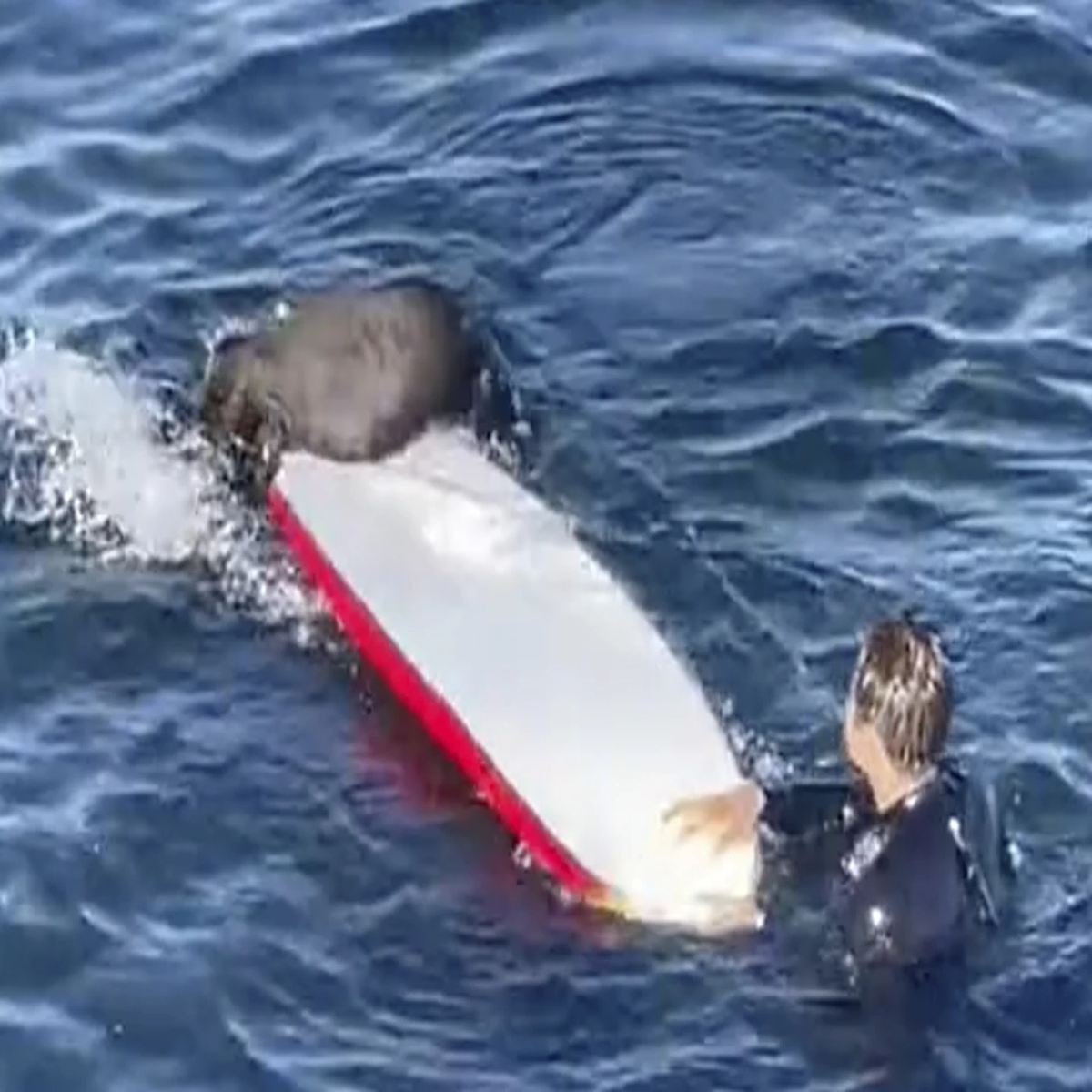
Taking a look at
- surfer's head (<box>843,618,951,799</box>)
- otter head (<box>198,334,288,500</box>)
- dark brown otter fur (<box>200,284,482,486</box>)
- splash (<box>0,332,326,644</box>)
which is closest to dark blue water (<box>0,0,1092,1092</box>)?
splash (<box>0,332,326,644</box>)

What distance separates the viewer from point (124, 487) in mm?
13438

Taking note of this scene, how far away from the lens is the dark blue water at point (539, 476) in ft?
37.7

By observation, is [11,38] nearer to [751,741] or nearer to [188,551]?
[188,551]

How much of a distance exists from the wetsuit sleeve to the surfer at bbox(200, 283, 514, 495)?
86.6 inches

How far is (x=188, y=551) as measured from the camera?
13.2 m

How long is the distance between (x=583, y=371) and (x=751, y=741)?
6.76ft

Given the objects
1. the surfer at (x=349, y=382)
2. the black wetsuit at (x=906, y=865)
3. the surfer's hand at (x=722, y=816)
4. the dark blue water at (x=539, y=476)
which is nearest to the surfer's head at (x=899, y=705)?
the black wetsuit at (x=906, y=865)

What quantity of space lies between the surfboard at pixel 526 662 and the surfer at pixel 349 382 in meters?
0.08

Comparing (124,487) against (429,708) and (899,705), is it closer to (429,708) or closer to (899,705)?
(429,708)

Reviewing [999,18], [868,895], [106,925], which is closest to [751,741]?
[868,895]

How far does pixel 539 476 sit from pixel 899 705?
256 cm

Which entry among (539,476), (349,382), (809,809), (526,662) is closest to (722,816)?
(809,809)

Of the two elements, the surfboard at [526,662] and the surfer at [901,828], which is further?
the surfboard at [526,662]

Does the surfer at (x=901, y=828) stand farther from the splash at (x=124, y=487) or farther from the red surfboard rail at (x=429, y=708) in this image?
the splash at (x=124, y=487)
